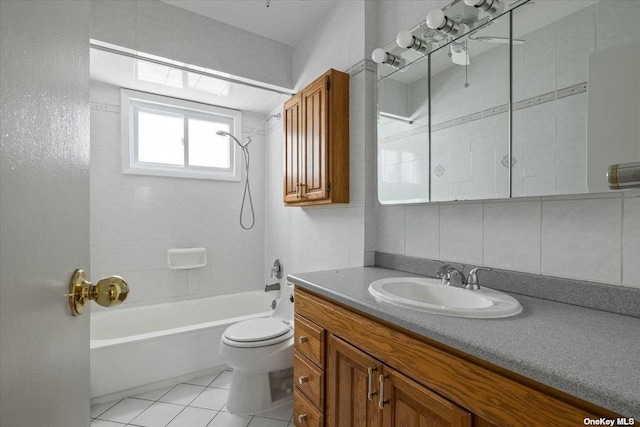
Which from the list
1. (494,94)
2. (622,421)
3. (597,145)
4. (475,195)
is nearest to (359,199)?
(475,195)

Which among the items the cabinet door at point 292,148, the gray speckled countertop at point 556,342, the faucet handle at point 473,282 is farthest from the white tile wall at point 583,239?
the cabinet door at point 292,148

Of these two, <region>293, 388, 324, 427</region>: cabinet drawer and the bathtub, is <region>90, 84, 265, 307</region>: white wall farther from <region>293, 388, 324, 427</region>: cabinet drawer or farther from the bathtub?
<region>293, 388, 324, 427</region>: cabinet drawer

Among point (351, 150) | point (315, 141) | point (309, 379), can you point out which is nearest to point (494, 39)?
point (351, 150)

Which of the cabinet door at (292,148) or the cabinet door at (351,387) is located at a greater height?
the cabinet door at (292,148)

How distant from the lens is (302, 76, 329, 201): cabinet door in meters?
1.92

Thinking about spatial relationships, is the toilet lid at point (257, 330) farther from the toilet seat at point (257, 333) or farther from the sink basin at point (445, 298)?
the sink basin at point (445, 298)

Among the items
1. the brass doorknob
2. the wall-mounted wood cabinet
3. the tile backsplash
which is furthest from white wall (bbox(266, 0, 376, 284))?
the brass doorknob

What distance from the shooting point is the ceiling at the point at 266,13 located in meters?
2.03

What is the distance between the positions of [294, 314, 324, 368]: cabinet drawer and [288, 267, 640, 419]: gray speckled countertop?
1.06 ft

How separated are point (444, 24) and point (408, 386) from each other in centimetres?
149

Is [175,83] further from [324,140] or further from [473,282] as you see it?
[473,282]

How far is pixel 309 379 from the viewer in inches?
56.4

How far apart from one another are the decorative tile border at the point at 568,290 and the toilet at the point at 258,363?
3.62ft

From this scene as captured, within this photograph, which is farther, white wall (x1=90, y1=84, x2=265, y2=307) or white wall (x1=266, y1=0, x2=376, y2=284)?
white wall (x1=90, y1=84, x2=265, y2=307)
